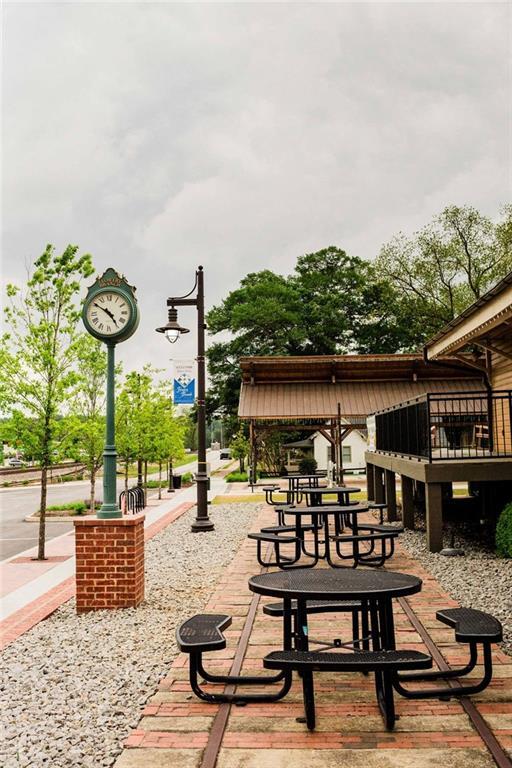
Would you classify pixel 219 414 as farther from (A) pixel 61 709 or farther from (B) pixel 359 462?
(A) pixel 61 709

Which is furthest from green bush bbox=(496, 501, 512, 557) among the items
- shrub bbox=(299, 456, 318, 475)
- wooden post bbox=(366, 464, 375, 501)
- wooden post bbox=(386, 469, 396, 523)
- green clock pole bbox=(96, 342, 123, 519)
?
shrub bbox=(299, 456, 318, 475)

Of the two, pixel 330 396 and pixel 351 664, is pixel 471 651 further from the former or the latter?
pixel 330 396

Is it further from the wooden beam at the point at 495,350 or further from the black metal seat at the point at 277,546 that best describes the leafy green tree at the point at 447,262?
the black metal seat at the point at 277,546

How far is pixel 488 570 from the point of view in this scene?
8180 millimetres

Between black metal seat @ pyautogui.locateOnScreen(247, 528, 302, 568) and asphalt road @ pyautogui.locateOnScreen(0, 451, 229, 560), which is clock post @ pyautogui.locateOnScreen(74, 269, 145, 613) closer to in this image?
black metal seat @ pyautogui.locateOnScreen(247, 528, 302, 568)

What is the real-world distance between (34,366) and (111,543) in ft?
22.6

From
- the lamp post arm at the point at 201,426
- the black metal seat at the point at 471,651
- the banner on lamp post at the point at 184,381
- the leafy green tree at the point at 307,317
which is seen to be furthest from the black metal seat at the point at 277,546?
the leafy green tree at the point at 307,317

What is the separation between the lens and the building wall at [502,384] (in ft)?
41.6

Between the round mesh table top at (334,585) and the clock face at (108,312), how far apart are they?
3.86 m

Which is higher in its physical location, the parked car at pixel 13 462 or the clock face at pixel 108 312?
the clock face at pixel 108 312

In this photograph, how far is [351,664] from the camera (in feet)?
10.9

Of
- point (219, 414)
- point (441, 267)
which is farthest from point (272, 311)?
point (441, 267)

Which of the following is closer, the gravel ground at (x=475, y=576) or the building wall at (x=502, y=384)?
the gravel ground at (x=475, y=576)

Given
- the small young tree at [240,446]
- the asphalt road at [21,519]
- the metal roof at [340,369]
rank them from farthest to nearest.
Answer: the small young tree at [240,446], the metal roof at [340,369], the asphalt road at [21,519]
